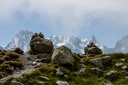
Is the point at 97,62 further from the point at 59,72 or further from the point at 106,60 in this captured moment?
the point at 59,72

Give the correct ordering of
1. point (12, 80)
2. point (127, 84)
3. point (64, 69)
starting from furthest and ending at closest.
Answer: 1. point (64, 69)
2. point (127, 84)
3. point (12, 80)

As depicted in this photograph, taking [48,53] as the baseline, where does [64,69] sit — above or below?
below

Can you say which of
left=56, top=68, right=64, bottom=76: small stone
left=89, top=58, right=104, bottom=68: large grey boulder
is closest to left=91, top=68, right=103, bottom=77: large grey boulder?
left=89, top=58, right=104, bottom=68: large grey boulder

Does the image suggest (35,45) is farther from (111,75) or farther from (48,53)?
(111,75)

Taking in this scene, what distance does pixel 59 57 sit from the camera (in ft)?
151

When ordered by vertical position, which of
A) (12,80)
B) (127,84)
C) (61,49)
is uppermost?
(61,49)

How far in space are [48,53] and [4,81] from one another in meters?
20.0

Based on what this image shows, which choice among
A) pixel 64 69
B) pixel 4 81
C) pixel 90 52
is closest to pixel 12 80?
pixel 4 81

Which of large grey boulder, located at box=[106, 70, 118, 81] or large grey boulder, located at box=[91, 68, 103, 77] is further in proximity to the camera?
large grey boulder, located at box=[91, 68, 103, 77]

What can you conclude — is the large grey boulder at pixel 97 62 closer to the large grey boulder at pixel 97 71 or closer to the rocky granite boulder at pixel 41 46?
the large grey boulder at pixel 97 71

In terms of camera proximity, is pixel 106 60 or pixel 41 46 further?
pixel 41 46

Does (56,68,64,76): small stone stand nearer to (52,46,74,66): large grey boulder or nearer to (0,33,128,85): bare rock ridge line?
(0,33,128,85): bare rock ridge line

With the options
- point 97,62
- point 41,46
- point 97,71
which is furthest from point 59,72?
point 41,46

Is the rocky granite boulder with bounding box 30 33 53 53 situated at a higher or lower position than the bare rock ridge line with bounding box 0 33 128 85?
higher
